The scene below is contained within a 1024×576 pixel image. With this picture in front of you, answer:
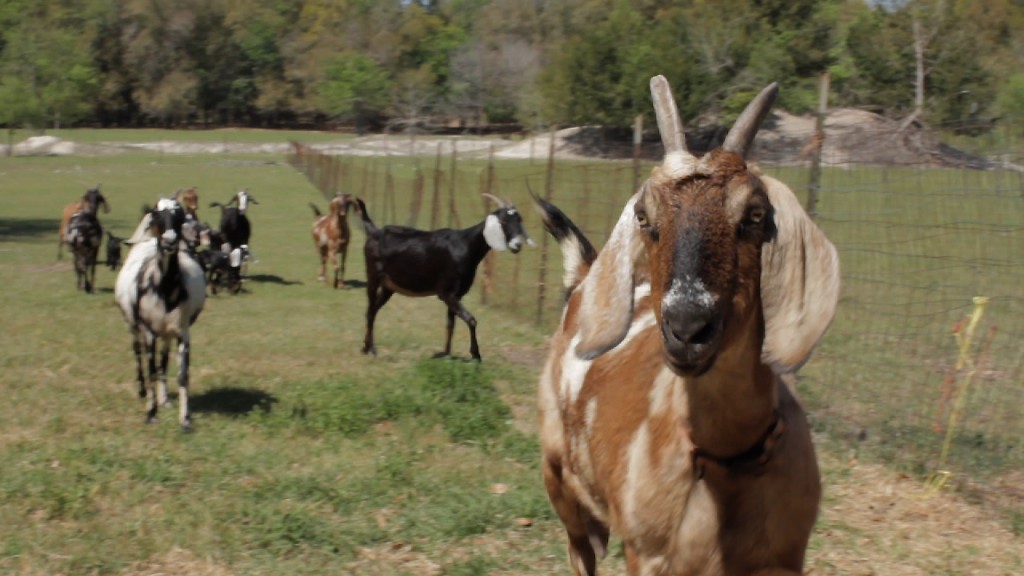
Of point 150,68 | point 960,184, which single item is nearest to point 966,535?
point 960,184

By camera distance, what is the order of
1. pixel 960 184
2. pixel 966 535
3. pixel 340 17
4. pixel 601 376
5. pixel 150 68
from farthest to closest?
pixel 340 17, pixel 150 68, pixel 960 184, pixel 966 535, pixel 601 376

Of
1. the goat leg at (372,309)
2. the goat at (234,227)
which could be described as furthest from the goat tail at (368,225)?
the goat at (234,227)

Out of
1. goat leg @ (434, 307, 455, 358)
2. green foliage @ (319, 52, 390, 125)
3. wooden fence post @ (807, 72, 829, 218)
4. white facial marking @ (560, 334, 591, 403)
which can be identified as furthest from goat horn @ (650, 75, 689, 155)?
green foliage @ (319, 52, 390, 125)

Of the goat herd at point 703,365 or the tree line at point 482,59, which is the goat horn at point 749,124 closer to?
the goat herd at point 703,365

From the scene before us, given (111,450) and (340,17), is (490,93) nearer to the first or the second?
(340,17)

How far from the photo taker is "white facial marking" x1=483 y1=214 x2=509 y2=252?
12.0 m

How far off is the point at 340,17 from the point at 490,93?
35.1 meters

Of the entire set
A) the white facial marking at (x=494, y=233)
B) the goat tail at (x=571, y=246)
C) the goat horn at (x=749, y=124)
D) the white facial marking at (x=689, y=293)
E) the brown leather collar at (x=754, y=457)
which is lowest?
the white facial marking at (x=494, y=233)

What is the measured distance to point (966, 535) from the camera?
251 inches

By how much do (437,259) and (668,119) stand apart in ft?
29.8

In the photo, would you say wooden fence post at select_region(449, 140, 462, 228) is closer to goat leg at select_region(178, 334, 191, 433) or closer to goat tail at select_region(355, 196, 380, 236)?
goat tail at select_region(355, 196, 380, 236)

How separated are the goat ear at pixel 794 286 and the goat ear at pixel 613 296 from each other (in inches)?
16.6

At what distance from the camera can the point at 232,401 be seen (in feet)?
32.4

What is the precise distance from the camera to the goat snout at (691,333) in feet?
9.12
